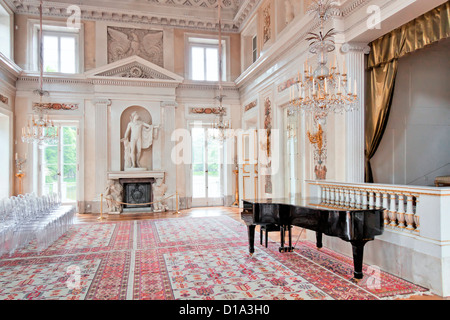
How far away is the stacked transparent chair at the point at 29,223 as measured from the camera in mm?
4773

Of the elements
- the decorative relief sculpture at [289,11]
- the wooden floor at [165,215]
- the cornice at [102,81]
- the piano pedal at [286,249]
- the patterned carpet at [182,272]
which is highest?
the decorative relief sculpture at [289,11]

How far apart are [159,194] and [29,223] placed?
14.1 ft

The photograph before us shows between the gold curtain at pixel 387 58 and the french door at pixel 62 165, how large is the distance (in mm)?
7963

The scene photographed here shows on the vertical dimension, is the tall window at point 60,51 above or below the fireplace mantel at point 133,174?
above

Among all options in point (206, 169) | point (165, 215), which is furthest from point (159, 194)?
point (206, 169)

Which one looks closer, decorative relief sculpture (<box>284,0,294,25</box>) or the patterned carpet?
the patterned carpet

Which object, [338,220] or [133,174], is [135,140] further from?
[338,220]

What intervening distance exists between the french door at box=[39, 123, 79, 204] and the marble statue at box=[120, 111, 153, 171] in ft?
4.89

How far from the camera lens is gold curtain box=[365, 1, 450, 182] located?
4242mm

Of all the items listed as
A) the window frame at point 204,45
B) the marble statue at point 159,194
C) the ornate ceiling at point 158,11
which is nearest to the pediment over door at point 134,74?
the window frame at point 204,45

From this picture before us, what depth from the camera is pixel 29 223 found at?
5.32 meters

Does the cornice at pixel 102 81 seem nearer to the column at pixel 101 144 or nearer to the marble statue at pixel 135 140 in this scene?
the column at pixel 101 144

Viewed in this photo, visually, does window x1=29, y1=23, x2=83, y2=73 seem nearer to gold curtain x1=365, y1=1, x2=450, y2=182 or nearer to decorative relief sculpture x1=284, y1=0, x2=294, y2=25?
decorative relief sculpture x1=284, y1=0, x2=294, y2=25

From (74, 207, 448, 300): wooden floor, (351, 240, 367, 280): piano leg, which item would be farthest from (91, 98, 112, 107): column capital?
(351, 240, 367, 280): piano leg
